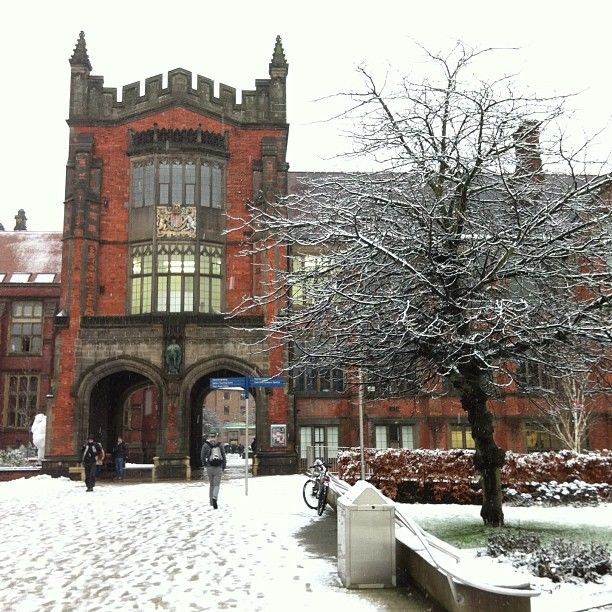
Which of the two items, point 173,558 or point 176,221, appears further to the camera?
point 176,221

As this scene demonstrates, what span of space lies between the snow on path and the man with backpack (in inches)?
16.4

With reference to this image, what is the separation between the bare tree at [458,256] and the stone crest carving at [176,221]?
1872 cm

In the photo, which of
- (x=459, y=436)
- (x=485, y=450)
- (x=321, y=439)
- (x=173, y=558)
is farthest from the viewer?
(x=459, y=436)

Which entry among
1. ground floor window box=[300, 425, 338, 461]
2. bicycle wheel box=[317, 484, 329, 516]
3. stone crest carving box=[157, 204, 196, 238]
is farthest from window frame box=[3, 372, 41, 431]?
bicycle wheel box=[317, 484, 329, 516]

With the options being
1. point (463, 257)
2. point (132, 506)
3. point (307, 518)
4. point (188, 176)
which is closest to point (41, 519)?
point (132, 506)

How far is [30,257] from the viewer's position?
45188 millimetres

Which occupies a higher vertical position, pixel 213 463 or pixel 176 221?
pixel 176 221

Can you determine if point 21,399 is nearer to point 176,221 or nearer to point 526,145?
point 176,221

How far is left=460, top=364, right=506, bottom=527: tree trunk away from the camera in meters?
11.3

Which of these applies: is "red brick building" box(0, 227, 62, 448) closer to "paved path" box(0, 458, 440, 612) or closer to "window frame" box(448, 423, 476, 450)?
"window frame" box(448, 423, 476, 450)

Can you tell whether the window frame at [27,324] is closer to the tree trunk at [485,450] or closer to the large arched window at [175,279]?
the large arched window at [175,279]

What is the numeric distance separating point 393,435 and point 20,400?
23.1m

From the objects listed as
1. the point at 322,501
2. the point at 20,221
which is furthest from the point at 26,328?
the point at 322,501

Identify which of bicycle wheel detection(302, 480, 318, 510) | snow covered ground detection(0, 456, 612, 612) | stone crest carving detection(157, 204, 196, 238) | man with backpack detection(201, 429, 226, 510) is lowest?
snow covered ground detection(0, 456, 612, 612)
